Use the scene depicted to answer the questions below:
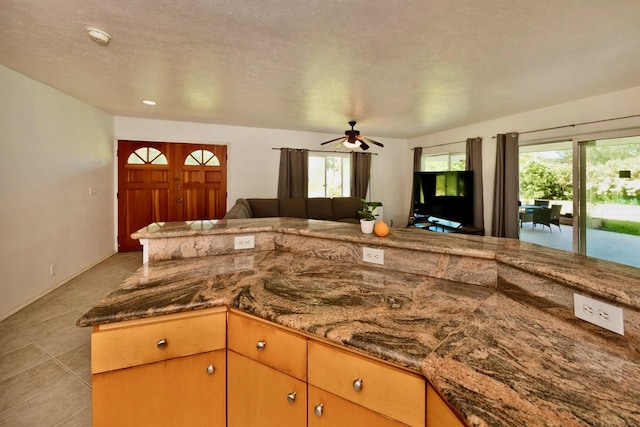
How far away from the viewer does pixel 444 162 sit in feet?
19.7

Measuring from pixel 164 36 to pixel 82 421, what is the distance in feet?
8.43

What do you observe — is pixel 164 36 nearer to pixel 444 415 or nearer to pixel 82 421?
pixel 82 421

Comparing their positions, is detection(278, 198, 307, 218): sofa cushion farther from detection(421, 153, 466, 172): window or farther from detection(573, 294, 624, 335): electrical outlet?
detection(573, 294, 624, 335): electrical outlet

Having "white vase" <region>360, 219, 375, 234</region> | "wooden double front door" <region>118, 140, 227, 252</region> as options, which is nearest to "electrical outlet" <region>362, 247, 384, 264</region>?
"white vase" <region>360, 219, 375, 234</region>

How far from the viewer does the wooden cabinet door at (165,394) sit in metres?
1.00

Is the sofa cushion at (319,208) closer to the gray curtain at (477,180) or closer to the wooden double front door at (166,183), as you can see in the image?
the wooden double front door at (166,183)

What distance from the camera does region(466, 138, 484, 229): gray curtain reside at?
502cm

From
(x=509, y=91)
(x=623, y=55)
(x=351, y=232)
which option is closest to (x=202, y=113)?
(x=351, y=232)

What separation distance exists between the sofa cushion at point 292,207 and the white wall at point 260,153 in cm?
57

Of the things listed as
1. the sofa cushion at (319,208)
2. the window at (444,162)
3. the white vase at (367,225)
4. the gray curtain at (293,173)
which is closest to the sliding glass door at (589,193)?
the window at (444,162)

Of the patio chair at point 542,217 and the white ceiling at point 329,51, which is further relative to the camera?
the patio chair at point 542,217

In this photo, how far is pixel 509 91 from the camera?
333cm

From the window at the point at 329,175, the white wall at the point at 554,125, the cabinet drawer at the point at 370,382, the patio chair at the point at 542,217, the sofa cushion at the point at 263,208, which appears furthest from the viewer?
the window at the point at 329,175

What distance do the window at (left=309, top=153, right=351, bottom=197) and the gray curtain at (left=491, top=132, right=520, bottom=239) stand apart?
2.95m
